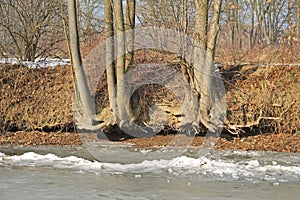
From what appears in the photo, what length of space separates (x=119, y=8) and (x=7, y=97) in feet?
13.9

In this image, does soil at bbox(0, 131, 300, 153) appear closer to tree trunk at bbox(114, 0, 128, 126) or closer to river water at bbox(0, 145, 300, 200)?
river water at bbox(0, 145, 300, 200)

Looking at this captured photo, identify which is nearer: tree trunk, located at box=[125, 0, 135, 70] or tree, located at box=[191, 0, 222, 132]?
tree, located at box=[191, 0, 222, 132]

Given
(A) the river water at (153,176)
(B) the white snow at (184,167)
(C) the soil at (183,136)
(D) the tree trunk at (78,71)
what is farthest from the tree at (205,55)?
(D) the tree trunk at (78,71)

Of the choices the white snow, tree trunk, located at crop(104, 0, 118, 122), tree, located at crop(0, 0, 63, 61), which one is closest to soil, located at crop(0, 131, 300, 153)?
tree trunk, located at crop(104, 0, 118, 122)

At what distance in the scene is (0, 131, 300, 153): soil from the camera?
9.02 m

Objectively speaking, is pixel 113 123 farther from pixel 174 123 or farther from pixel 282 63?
pixel 282 63

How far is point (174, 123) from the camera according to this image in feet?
33.6

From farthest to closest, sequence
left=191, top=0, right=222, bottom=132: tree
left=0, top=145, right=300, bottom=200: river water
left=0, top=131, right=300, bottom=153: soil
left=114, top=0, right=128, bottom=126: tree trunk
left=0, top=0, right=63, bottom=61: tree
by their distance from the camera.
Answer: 1. left=0, top=0, right=63, bottom=61: tree
2. left=114, top=0, right=128, bottom=126: tree trunk
3. left=191, top=0, right=222, bottom=132: tree
4. left=0, top=131, right=300, bottom=153: soil
5. left=0, top=145, right=300, bottom=200: river water

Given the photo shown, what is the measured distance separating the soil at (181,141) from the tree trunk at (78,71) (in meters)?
0.76

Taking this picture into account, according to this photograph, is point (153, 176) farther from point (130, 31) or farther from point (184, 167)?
point (130, 31)

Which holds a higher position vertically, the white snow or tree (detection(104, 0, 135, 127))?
tree (detection(104, 0, 135, 127))

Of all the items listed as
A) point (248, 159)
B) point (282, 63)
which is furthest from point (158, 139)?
point (282, 63)

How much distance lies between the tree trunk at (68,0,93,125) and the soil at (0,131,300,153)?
76cm

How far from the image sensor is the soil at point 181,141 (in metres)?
9.02
